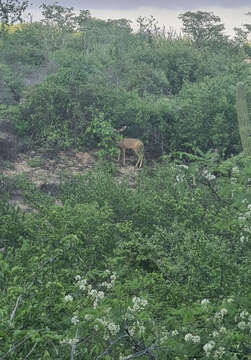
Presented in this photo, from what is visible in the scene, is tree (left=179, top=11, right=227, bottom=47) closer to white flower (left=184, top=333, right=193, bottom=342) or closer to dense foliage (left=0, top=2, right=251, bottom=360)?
dense foliage (left=0, top=2, right=251, bottom=360)

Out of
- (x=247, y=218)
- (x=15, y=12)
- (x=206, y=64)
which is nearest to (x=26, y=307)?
(x=247, y=218)

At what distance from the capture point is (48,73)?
58.4 ft

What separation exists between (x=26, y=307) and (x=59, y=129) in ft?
37.6

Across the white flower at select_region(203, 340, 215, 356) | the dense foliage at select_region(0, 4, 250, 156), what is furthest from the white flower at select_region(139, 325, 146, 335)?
the dense foliage at select_region(0, 4, 250, 156)

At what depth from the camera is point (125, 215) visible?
9242 millimetres

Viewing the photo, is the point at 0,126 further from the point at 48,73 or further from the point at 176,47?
the point at 176,47

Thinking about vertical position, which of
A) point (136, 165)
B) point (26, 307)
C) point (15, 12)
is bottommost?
point (136, 165)

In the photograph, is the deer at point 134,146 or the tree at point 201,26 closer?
the deer at point 134,146

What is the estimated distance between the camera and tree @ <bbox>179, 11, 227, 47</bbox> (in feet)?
94.1

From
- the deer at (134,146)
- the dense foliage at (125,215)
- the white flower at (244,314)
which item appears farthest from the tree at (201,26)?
the white flower at (244,314)

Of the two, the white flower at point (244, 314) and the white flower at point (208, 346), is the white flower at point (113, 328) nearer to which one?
the white flower at point (208, 346)

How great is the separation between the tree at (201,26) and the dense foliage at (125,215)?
408cm

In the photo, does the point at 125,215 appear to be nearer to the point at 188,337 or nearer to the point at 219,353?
the point at 188,337

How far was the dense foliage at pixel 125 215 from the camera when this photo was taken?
13.0 ft
